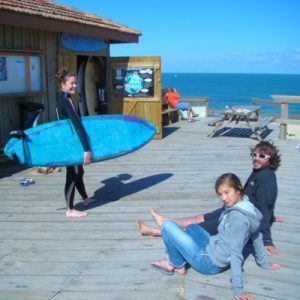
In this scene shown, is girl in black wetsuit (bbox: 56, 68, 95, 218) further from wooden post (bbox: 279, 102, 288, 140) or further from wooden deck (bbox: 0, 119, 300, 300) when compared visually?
wooden post (bbox: 279, 102, 288, 140)

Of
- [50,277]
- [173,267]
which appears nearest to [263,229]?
[173,267]

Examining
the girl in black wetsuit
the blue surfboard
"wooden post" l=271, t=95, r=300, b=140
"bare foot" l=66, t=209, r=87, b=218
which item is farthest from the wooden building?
"bare foot" l=66, t=209, r=87, b=218

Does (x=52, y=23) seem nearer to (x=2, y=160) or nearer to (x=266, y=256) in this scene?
(x=2, y=160)

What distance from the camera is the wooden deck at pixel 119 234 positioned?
374cm

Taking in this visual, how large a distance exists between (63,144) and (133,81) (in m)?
6.24

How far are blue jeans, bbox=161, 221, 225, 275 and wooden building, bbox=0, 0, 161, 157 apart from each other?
5.42 m

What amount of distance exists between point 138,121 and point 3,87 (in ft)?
9.57

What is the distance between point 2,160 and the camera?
884 cm

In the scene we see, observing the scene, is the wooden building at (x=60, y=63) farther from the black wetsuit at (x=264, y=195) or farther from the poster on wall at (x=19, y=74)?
the black wetsuit at (x=264, y=195)

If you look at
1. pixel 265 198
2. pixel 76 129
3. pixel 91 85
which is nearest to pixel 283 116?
pixel 91 85

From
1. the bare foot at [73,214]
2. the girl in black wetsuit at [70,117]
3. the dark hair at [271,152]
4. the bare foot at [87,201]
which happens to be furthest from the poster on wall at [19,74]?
the dark hair at [271,152]

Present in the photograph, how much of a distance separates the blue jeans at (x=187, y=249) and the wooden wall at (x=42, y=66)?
18.0ft

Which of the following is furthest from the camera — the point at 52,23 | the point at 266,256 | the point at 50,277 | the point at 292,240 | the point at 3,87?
the point at 52,23

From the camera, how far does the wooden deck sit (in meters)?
3.74
